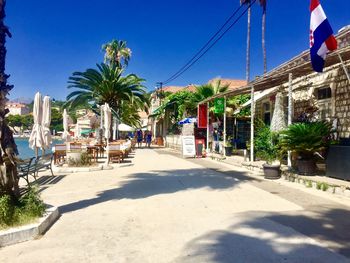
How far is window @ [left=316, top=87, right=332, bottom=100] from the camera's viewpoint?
12961mm

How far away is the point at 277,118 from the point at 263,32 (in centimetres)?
2024

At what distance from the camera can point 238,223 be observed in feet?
19.0

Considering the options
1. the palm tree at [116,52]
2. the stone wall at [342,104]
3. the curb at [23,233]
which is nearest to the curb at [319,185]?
the stone wall at [342,104]

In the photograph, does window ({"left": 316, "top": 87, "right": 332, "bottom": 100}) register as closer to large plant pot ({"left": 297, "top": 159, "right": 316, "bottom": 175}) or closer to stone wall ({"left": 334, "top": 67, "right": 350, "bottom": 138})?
stone wall ({"left": 334, "top": 67, "right": 350, "bottom": 138})

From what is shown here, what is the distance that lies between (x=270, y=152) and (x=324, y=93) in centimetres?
363

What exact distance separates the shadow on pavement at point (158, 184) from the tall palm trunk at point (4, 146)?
144cm

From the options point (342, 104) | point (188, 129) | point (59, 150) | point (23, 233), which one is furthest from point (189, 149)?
point (23, 233)

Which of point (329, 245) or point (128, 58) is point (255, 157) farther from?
point (128, 58)

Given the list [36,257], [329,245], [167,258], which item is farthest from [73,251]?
[329,245]

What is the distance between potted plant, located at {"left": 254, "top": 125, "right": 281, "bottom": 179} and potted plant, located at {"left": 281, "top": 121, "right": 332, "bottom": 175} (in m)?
0.75

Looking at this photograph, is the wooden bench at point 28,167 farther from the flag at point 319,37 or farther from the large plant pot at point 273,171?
the flag at point 319,37

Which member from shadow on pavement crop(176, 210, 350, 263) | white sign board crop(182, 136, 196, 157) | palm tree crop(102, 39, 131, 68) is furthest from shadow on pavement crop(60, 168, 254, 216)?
palm tree crop(102, 39, 131, 68)

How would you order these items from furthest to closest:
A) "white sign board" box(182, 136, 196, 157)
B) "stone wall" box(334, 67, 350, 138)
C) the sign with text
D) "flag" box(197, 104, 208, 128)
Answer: "flag" box(197, 104, 208, 128), "white sign board" box(182, 136, 196, 157), the sign with text, "stone wall" box(334, 67, 350, 138)

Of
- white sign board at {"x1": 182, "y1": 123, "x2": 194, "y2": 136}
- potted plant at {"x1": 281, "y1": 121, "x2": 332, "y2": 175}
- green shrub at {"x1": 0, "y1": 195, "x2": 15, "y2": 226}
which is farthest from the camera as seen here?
white sign board at {"x1": 182, "y1": 123, "x2": 194, "y2": 136}
